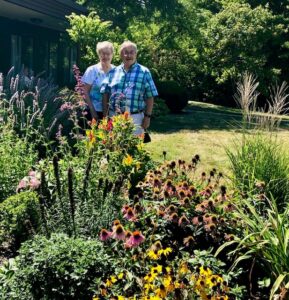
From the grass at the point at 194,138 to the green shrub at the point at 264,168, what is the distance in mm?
1766

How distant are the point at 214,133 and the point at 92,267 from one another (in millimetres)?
9659

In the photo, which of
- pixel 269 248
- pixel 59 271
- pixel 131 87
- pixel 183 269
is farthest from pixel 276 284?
pixel 131 87

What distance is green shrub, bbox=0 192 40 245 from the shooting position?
3.51m

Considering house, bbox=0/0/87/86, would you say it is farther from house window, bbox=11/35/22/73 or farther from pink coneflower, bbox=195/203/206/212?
pink coneflower, bbox=195/203/206/212

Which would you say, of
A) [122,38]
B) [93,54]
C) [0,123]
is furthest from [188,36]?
[0,123]

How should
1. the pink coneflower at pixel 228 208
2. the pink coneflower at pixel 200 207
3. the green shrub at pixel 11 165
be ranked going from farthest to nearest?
the green shrub at pixel 11 165, the pink coneflower at pixel 228 208, the pink coneflower at pixel 200 207

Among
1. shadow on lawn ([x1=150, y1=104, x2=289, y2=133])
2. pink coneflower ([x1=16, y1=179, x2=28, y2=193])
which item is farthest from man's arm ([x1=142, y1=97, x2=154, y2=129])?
shadow on lawn ([x1=150, y1=104, x2=289, y2=133])

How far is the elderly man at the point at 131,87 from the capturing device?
498 centimetres

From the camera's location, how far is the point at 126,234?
107 inches

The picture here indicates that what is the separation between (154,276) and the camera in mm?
2404

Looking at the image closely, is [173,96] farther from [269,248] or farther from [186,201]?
[269,248]

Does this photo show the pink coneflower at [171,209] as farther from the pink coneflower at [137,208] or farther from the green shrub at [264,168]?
the green shrub at [264,168]

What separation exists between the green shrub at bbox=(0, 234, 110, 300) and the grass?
13.6ft

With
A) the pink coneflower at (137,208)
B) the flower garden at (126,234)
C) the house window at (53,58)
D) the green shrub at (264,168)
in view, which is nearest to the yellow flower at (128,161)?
the flower garden at (126,234)
